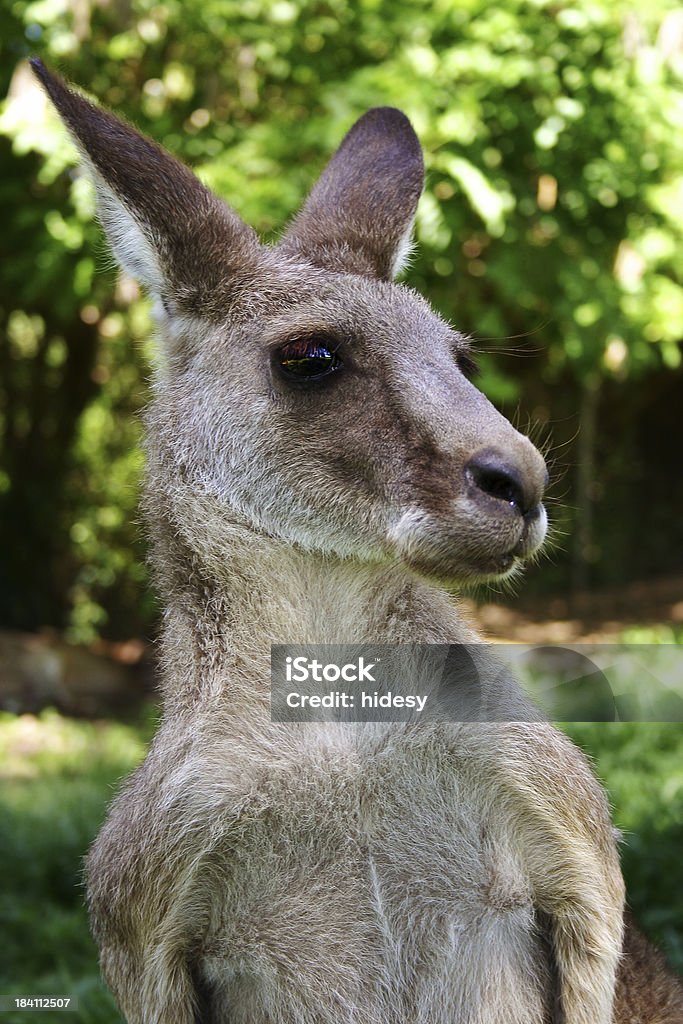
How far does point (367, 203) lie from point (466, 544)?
1.13m

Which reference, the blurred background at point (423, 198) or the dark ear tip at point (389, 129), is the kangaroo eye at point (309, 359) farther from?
the blurred background at point (423, 198)

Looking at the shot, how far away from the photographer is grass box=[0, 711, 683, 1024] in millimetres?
4500

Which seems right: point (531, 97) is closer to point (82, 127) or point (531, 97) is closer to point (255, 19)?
point (255, 19)

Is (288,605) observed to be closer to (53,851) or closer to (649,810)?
(649,810)

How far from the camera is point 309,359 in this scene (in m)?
2.51

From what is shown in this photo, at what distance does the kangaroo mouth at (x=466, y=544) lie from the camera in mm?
2236

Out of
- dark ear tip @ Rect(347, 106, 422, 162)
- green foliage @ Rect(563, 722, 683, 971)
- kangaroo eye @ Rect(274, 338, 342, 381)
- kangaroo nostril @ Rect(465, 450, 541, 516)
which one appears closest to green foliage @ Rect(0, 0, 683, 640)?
green foliage @ Rect(563, 722, 683, 971)

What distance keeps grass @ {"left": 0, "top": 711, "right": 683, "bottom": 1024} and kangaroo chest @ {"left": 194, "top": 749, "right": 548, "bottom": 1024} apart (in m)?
0.73

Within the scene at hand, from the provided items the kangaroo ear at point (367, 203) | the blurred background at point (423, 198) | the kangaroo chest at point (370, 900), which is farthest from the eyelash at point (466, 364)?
the blurred background at point (423, 198)

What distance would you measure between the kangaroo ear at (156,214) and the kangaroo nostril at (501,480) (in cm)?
88

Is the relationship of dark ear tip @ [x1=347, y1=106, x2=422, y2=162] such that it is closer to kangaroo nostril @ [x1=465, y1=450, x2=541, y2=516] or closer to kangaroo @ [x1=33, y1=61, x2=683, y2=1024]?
kangaroo @ [x1=33, y1=61, x2=683, y2=1024]

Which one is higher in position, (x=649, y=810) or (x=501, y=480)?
(x=501, y=480)

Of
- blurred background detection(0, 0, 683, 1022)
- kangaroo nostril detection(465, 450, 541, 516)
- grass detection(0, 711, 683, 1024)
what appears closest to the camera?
kangaroo nostril detection(465, 450, 541, 516)

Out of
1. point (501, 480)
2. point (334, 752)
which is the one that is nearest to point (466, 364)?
point (501, 480)
